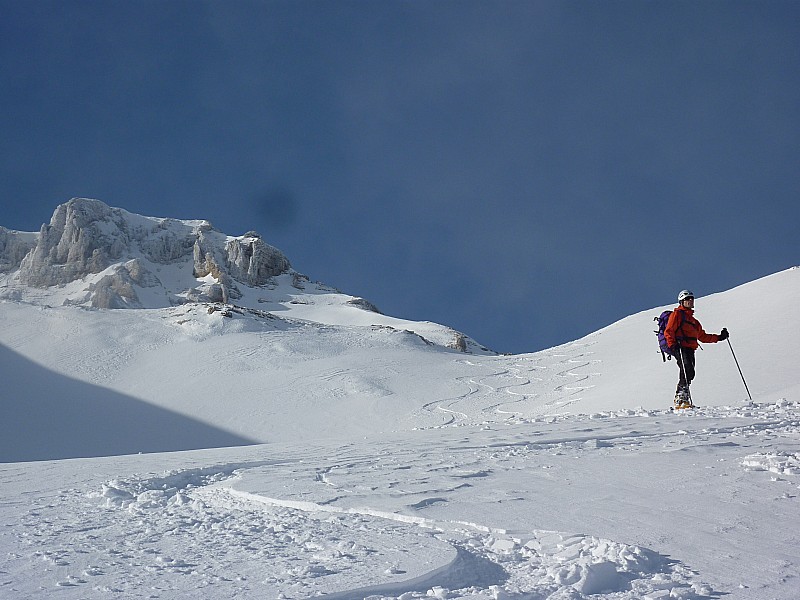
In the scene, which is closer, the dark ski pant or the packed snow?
the packed snow

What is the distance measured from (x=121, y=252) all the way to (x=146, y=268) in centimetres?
504

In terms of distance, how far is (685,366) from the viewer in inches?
416

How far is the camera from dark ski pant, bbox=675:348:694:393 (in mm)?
10484

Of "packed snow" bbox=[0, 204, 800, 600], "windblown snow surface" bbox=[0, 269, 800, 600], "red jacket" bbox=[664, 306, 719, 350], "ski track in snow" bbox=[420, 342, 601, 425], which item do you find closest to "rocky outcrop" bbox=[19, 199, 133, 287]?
"ski track in snow" bbox=[420, 342, 601, 425]

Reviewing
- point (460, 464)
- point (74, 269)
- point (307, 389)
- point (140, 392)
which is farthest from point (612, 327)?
point (74, 269)

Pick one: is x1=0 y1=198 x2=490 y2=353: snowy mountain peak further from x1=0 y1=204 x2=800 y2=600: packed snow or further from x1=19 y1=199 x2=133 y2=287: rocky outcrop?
x1=0 y1=204 x2=800 y2=600: packed snow

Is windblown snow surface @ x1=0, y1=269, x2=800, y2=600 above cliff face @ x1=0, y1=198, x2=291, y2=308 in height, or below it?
below

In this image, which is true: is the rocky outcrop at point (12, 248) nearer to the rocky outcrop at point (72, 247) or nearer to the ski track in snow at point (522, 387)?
the rocky outcrop at point (72, 247)

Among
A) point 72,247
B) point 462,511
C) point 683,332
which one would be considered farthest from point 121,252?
point 462,511

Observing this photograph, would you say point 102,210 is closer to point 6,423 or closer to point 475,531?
point 6,423

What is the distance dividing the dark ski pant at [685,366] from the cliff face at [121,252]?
220ft

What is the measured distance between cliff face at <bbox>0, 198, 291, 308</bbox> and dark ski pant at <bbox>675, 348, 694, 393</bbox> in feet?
220

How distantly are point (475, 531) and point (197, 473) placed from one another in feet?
11.5

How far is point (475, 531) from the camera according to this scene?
3504 mm
